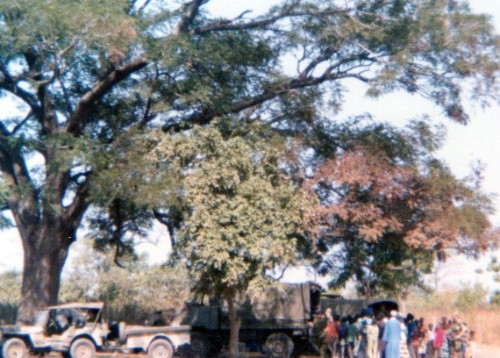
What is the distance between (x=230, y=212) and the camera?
20.9 m

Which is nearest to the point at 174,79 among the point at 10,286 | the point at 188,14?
the point at 188,14

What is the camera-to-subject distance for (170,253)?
2238 centimetres

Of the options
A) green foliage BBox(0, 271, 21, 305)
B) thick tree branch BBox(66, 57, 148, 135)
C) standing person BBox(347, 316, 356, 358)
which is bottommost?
standing person BBox(347, 316, 356, 358)

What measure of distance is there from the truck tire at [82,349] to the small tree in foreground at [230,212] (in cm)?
340

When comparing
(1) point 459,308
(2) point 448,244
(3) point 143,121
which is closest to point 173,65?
(3) point 143,121

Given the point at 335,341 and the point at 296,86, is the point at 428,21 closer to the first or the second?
the point at 296,86

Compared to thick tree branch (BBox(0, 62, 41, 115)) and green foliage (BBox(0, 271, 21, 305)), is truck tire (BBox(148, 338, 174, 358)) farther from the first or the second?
green foliage (BBox(0, 271, 21, 305))

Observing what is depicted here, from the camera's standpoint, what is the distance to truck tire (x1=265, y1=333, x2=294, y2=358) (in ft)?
81.8

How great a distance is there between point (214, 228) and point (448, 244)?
262 inches

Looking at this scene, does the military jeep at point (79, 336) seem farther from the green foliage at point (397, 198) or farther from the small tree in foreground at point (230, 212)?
the green foliage at point (397, 198)

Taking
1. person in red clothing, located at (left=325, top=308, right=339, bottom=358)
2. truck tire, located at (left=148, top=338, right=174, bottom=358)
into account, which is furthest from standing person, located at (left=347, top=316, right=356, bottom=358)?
truck tire, located at (left=148, top=338, right=174, bottom=358)

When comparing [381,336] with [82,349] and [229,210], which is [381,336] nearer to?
[229,210]

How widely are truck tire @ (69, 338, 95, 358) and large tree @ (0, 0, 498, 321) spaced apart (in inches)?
112

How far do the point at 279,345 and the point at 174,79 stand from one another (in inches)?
357
